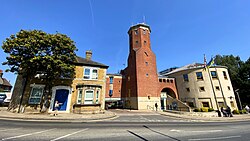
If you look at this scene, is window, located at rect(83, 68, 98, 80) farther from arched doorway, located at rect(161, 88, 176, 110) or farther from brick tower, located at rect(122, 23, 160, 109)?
arched doorway, located at rect(161, 88, 176, 110)

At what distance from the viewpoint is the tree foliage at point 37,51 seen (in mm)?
13352

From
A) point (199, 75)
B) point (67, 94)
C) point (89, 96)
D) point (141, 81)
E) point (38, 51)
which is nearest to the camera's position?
point (38, 51)

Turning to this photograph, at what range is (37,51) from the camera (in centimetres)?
1401

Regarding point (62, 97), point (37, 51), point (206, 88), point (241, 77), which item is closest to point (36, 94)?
point (62, 97)

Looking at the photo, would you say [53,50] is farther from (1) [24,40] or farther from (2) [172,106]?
(2) [172,106]

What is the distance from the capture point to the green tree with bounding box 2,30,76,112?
13367mm

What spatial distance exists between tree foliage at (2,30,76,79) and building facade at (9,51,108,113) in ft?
7.35

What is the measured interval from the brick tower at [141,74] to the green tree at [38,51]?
Answer: 690 inches

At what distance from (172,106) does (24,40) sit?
32.0 meters

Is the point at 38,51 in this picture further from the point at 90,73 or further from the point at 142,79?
the point at 142,79

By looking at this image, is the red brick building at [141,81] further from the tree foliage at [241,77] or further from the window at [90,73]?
the tree foliage at [241,77]

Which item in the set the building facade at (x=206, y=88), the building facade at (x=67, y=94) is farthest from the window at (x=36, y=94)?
the building facade at (x=206, y=88)

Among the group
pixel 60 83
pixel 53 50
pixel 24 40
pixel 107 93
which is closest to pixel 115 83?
pixel 107 93

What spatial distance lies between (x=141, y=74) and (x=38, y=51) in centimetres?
2176
